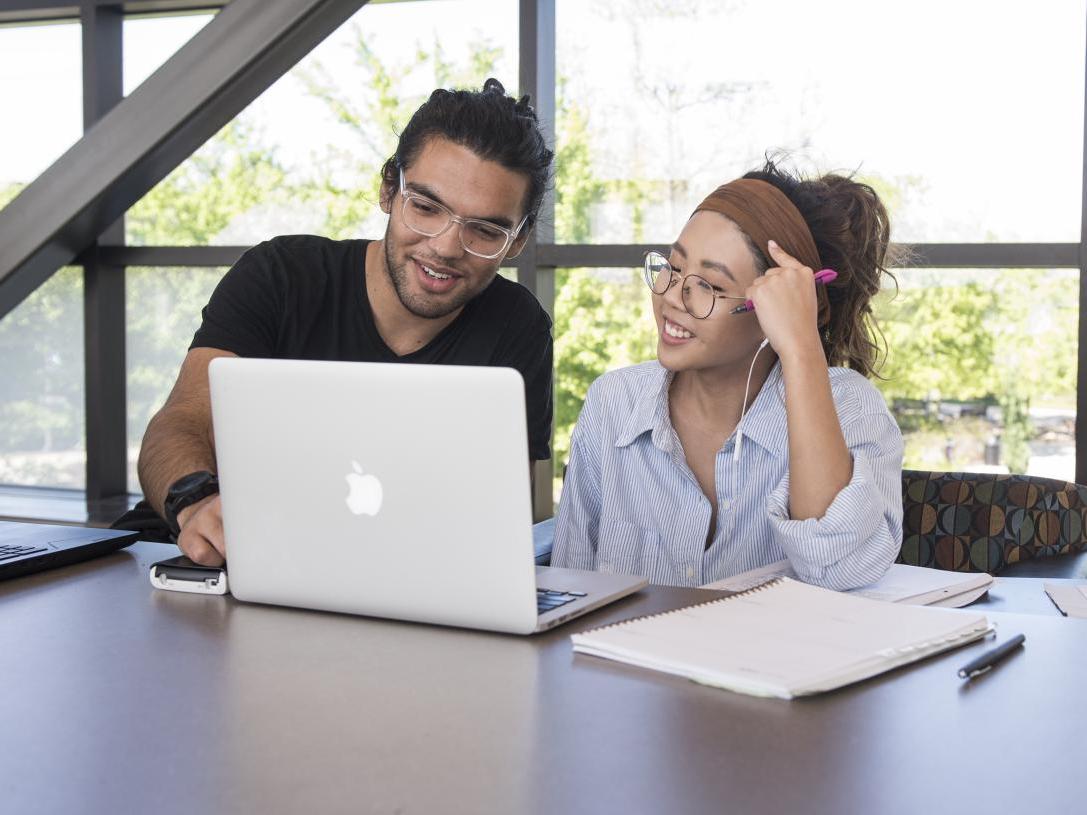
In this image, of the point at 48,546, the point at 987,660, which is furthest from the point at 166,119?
the point at 987,660

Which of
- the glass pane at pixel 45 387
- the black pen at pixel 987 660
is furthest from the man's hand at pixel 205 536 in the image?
the glass pane at pixel 45 387

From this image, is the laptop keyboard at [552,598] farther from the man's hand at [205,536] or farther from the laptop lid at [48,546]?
the laptop lid at [48,546]

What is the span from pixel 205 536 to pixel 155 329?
2716mm

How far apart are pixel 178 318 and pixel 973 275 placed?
253 cm

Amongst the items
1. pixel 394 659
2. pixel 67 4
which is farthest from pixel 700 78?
pixel 394 659

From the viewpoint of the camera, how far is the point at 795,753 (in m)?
0.89

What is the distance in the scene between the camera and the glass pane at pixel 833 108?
311 cm

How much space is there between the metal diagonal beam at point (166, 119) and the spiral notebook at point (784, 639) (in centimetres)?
254

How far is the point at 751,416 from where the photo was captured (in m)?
1.91

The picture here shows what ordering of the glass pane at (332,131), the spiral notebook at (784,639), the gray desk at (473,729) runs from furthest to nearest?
the glass pane at (332,131) < the spiral notebook at (784,639) < the gray desk at (473,729)

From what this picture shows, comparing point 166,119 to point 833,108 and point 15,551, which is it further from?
point 15,551

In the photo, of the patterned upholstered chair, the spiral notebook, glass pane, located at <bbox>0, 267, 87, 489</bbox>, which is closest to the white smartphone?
the spiral notebook

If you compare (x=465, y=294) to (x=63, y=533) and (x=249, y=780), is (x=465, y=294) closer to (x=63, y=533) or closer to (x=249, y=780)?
(x=63, y=533)

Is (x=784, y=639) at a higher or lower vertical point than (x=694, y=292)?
lower
